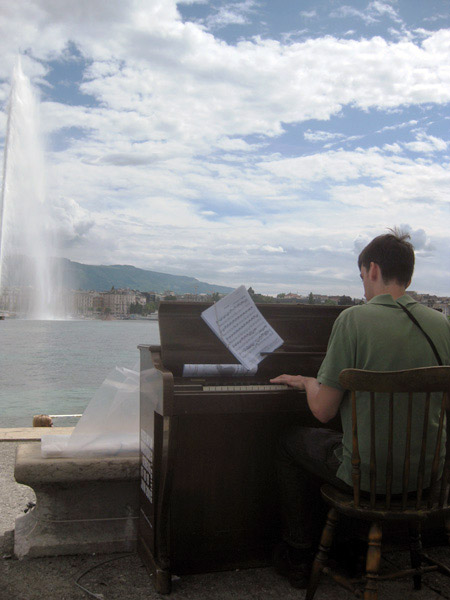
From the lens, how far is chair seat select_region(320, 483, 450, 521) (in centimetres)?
239

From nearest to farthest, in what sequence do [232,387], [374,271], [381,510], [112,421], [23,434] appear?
[381,510], [374,271], [232,387], [112,421], [23,434]

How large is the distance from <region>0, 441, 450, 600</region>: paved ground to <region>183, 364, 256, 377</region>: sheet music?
1016 mm

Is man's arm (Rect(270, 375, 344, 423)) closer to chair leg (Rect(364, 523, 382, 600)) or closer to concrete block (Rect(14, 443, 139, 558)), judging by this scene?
chair leg (Rect(364, 523, 382, 600))

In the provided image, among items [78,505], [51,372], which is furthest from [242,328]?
[51,372]

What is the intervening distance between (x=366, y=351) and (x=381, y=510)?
0.62 meters

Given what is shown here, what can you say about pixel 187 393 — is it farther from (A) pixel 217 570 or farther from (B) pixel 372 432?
(A) pixel 217 570

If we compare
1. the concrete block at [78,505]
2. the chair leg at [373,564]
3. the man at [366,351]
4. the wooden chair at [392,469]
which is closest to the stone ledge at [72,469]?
the concrete block at [78,505]

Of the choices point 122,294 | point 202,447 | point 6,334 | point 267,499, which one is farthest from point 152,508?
point 6,334

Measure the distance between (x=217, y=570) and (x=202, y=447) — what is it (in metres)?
0.62

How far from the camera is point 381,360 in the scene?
2461 millimetres

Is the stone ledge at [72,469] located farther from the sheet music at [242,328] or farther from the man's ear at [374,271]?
the man's ear at [374,271]

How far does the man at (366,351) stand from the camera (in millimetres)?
2461

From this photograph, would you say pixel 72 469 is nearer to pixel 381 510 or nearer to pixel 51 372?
pixel 381 510

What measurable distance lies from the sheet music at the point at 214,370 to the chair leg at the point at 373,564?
3.14 feet
